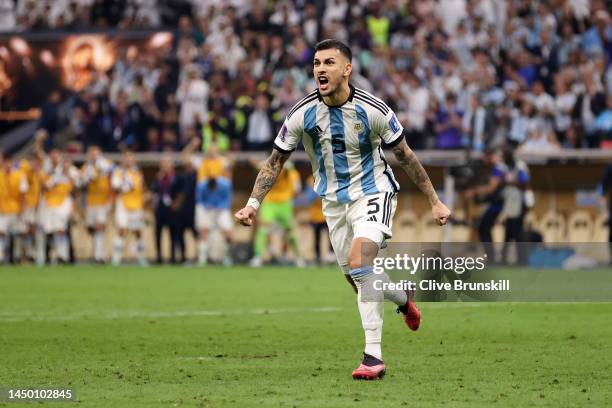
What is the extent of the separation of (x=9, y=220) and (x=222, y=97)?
5238 mm

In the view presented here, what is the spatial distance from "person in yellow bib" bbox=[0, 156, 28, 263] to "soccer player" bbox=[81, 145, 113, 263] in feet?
4.52

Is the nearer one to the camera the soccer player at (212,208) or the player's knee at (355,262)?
the player's knee at (355,262)

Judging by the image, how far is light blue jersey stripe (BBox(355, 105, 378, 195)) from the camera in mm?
8484

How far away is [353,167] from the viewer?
8.59m

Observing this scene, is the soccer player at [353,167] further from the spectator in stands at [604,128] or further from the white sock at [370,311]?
the spectator in stands at [604,128]

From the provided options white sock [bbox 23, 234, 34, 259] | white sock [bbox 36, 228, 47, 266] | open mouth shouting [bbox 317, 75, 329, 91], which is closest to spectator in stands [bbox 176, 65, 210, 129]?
white sock [bbox 36, 228, 47, 266]

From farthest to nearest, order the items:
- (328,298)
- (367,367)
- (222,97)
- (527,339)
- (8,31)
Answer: (8,31), (222,97), (328,298), (527,339), (367,367)

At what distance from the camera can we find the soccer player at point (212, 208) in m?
24.0

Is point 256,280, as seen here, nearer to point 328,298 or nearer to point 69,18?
point 328,298

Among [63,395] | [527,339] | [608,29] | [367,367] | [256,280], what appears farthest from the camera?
[608,29]

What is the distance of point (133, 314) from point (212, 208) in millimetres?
10743

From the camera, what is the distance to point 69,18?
30.5 meters

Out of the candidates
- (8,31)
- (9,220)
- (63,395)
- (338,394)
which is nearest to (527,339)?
(338,394)

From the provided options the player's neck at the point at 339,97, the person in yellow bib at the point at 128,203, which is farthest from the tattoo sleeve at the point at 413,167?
the person in yellow bib at the point at 128,203
